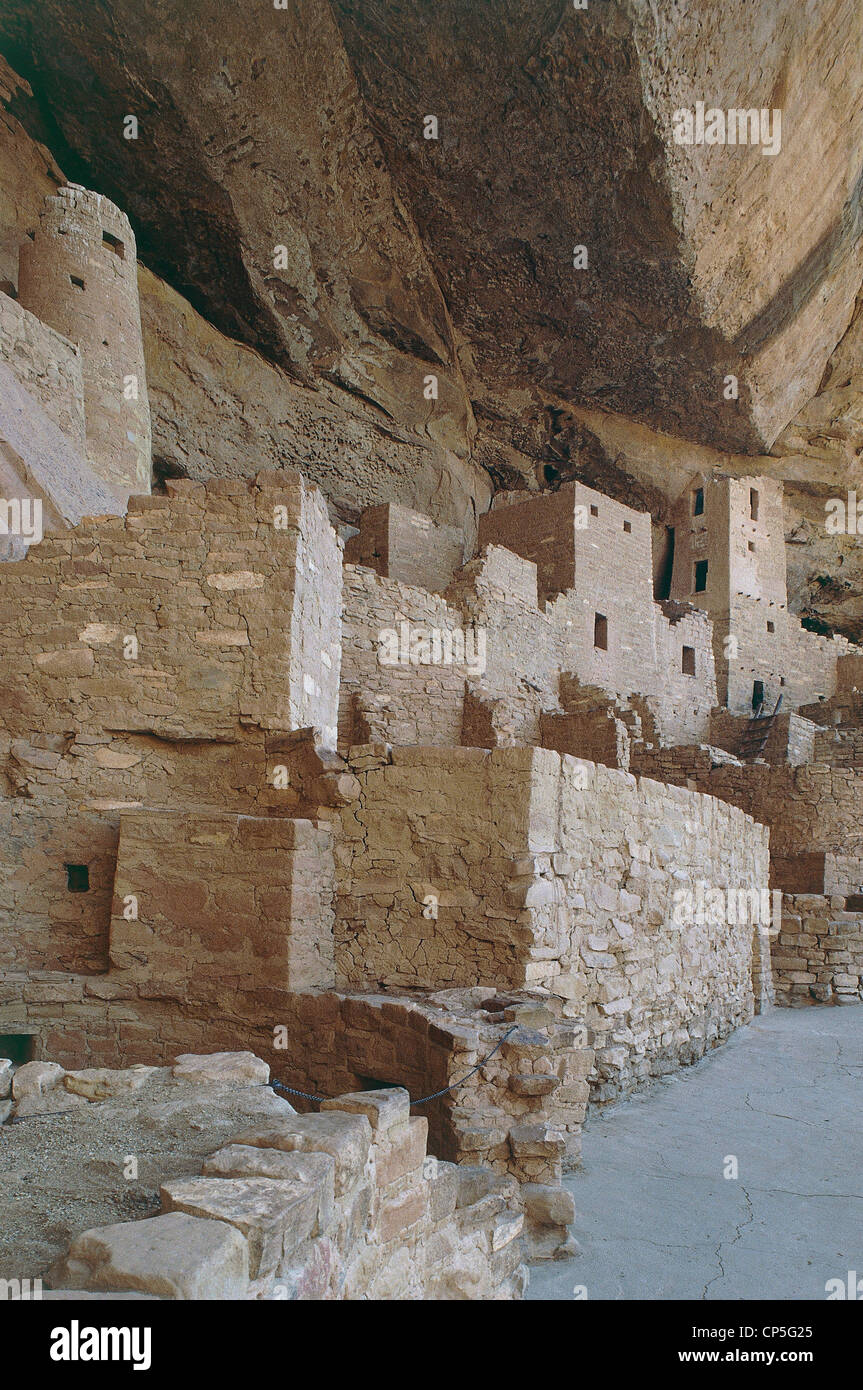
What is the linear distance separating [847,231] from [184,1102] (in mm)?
22305

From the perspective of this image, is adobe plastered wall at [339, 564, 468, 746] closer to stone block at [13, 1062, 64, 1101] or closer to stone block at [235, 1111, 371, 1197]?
stone block at [13, 1062, 64, 1101]

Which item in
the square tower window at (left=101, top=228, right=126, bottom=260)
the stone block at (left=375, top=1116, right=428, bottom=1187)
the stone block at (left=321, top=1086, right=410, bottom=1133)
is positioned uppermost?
the square tower window at (left=101, top=228, right=126, bottom=260)

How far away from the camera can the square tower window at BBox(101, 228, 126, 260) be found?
1330 centimetres

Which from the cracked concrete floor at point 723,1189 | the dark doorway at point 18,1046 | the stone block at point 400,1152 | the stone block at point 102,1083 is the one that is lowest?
the cracked concrete floor at point 723,1189

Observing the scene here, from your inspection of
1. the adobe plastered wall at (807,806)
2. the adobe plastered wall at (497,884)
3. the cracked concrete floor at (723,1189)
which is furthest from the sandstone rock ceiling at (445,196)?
the cracked concrete floor at (723,1189)

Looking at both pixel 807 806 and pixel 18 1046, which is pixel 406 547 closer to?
pixel 807 806

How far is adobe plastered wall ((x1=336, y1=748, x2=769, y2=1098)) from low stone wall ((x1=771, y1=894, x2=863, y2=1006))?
464cm

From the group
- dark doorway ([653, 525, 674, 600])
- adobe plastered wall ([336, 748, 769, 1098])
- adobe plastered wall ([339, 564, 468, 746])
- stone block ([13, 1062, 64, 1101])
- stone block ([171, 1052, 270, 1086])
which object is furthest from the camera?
dark doorway ([653, 525, 674, 600])

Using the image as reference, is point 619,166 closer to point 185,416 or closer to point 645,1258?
point 185,416

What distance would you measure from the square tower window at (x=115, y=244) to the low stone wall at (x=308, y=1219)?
13.0 meters

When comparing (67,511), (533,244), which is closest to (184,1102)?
(67,511)

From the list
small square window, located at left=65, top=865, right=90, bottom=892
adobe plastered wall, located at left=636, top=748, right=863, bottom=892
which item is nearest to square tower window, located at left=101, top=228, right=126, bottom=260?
small square window, located at left=65, top=865, right=90, bottom=892

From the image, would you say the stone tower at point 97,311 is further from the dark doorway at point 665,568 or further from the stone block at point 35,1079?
the dark doorway at point 665,568

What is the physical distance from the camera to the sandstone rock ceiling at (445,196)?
44.9 ft
